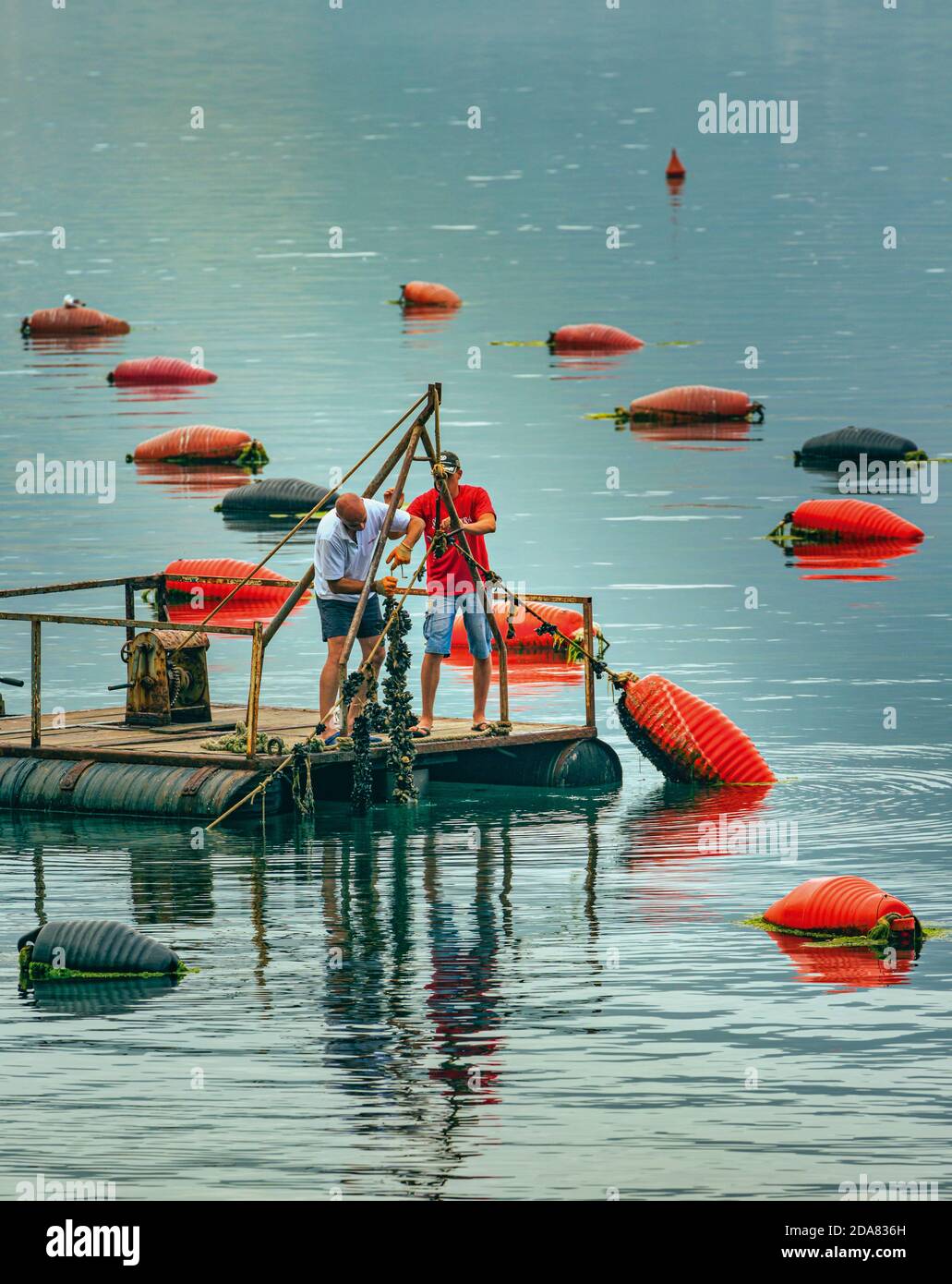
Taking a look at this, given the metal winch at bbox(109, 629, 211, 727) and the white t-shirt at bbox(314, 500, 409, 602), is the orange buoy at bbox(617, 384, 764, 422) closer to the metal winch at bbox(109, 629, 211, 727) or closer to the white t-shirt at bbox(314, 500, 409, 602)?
the metal winch at bbox(109, 629, 211, 727)

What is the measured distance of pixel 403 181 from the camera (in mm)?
162750

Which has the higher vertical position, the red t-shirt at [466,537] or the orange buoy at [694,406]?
the orange buoy at [694,406]

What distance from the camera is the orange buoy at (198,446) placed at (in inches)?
2419

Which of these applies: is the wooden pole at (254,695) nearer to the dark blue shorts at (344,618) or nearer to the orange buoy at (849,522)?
the dark blue shorts at (344,618)

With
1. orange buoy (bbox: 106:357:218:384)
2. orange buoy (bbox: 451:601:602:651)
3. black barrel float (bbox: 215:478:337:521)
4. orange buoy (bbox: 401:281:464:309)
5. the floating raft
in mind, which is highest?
orange buoy (bbox: 401:281:464:309)

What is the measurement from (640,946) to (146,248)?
10941cm

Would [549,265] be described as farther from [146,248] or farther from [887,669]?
[887,669]

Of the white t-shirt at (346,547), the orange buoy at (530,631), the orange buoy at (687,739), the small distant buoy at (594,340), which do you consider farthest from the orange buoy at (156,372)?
the white t-shirt at (346,547)

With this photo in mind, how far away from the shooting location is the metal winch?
2792 cm

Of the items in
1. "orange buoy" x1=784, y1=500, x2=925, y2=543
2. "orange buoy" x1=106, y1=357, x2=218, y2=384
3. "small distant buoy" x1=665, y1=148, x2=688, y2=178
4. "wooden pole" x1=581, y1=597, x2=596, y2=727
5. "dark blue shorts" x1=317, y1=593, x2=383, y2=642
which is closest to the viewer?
"dark blue shorts" x1=317, y1=593, x2=383, y2=642

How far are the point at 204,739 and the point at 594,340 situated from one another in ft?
192

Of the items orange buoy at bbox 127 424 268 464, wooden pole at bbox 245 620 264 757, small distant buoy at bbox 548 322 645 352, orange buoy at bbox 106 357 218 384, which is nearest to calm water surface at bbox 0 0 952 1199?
wooden pole at bbox 245 620 264 757

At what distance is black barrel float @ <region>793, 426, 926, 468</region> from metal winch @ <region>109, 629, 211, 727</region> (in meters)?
31.7

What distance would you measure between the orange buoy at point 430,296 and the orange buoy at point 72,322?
963cm
